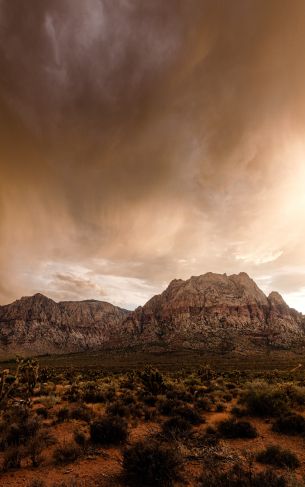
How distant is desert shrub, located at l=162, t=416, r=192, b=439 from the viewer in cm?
1102

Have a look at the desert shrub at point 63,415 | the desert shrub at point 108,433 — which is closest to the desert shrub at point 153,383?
the desert shrub at point 63,415

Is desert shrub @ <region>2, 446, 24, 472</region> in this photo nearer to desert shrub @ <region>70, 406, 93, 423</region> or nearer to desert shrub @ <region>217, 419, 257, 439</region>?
desert shrub @ <region>70, 406, 93, 423</region>

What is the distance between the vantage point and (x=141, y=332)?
636 ft

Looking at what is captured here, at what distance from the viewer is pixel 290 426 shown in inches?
483

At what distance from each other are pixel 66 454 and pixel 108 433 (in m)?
1.99

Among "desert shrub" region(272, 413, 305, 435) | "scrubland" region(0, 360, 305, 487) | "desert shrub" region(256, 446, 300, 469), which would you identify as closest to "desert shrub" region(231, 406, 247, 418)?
"scrubland" region(0, 360, 305, 487)

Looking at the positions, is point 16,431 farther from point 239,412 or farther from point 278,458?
point 239,412

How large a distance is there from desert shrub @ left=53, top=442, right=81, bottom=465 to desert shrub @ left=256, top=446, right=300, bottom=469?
19.6ft

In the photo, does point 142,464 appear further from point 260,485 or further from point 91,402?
point 91,402

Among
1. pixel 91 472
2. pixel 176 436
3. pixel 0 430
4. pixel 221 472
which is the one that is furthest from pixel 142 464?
pixel 0 430

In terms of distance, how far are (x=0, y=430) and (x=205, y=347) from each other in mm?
130530

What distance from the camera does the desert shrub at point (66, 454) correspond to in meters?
8.81

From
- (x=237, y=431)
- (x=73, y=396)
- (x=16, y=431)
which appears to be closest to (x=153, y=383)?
(x=73, y=396)

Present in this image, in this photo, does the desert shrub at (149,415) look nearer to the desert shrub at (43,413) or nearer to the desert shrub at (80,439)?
the desert shrub at (80,439)
